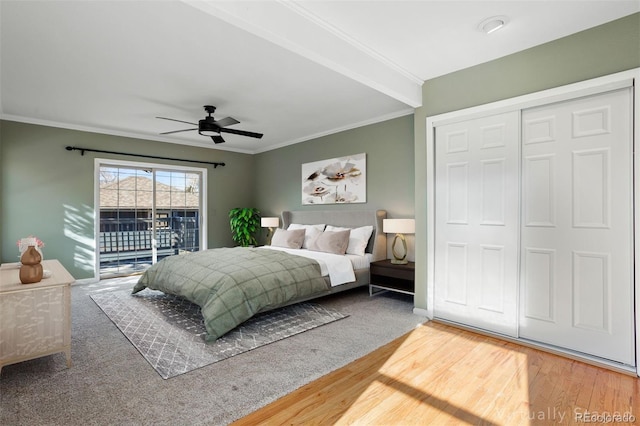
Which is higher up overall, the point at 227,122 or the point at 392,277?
the point at 227,122

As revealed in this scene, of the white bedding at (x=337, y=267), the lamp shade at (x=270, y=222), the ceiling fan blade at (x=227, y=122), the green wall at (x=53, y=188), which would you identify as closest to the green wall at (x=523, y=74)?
the white bedding at (x=337, y=267)

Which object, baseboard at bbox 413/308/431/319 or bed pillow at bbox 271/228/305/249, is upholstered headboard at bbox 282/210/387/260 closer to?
bed pillow at bbox 271/228/305/249

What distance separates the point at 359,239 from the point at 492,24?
3.06 metres

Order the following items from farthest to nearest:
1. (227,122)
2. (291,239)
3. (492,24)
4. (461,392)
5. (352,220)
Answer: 1. (291,239)
2. (352,220)
3. (227,122)
4. (492,24)
5. (461,392)

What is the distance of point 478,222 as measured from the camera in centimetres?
309

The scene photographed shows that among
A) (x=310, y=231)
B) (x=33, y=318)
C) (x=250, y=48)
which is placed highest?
(x=250, y=48)

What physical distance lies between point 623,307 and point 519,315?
2.30ft

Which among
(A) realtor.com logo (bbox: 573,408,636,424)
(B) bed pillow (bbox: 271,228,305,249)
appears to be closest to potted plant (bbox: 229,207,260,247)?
(B) bed pillow (bbox: 271,228,305,249)

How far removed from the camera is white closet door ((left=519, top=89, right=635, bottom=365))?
2.36m

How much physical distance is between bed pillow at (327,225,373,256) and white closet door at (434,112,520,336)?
4.69 ft

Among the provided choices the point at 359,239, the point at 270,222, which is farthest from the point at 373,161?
the point at 270,222

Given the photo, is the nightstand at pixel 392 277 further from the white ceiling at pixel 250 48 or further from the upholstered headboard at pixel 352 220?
the white ceiling at pixel 250 48

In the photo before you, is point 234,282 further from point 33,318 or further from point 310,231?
point 310,231

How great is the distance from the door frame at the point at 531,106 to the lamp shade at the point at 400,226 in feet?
1.99
